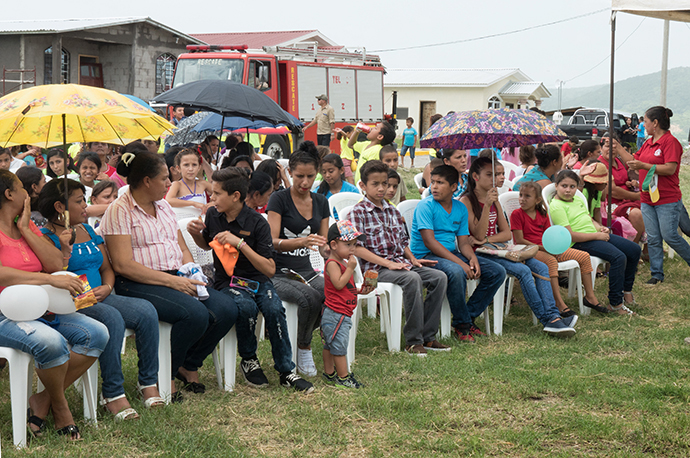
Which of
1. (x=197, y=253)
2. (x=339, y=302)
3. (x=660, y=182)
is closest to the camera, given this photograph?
(x=339, y=302)

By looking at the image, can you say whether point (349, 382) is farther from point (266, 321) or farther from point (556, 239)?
point (556, 239)

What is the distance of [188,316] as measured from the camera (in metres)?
3.88

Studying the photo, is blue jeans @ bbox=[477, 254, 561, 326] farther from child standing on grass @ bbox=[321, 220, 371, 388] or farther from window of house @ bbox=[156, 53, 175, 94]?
window of house @ bbox=[156, 53, 175, 94]

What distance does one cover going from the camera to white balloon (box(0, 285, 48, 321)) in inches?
125

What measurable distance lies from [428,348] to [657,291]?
3.13m

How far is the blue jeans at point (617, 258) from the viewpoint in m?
6.26

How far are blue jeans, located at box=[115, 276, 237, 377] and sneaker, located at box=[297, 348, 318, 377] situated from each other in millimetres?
594

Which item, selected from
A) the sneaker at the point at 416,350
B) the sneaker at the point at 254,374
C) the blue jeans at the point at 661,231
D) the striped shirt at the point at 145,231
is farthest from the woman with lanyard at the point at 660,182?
the striped shirt at the point at 145,231

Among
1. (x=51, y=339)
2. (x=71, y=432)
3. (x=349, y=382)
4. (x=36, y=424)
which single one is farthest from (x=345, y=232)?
(x=36, y=424)

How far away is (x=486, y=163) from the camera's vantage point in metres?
5.71

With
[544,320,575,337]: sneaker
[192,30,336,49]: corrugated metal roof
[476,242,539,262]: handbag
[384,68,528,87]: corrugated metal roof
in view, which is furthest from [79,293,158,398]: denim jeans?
[384,68,528,87]: corrugated metal roof

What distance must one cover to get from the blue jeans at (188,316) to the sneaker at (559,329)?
2.68 meters

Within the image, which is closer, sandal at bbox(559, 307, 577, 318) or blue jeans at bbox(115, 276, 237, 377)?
blue jeans at bbox(115, 276, 237, 377)

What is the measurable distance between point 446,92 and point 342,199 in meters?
34.8
